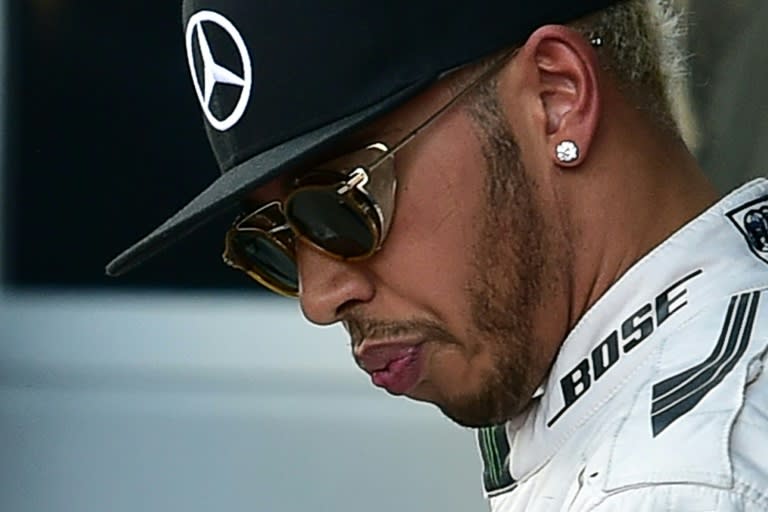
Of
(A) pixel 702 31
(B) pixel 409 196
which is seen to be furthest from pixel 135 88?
(B) pixel 409 196

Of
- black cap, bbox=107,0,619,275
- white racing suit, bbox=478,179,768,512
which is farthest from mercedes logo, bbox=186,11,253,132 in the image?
white racing suit, bbox=478,179,768,512

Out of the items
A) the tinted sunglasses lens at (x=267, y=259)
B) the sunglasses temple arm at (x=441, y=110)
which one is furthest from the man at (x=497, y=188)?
the tinted sunglasses lens at (x=267, y=259)

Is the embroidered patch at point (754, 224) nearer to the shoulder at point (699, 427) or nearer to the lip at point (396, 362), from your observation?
the shoulder at point (699, 427)

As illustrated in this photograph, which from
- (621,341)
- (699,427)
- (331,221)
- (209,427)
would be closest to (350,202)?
(331,221)

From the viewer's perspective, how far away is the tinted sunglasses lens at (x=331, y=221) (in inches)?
54.2

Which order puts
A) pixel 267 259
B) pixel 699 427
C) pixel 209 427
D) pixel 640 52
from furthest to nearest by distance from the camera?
pixel 209 427, pixel 267 259, pixel 640 52, pixel 699 427

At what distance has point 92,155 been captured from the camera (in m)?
3.25

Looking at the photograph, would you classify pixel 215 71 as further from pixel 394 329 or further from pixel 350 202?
pixel 394 329

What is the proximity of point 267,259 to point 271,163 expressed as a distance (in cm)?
25

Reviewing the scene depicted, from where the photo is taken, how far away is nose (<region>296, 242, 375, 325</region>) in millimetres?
1415

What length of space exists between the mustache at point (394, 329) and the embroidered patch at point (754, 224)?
0.84 ft

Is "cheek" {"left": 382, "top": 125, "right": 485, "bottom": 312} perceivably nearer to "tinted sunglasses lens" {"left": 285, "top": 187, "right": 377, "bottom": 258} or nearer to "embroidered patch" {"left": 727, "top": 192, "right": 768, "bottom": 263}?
"tinted sunglasses lens" {"left": 285, "top": 187, "right": 377, "bottom": 258}

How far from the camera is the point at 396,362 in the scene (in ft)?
4.70

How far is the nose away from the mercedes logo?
0.49ft
